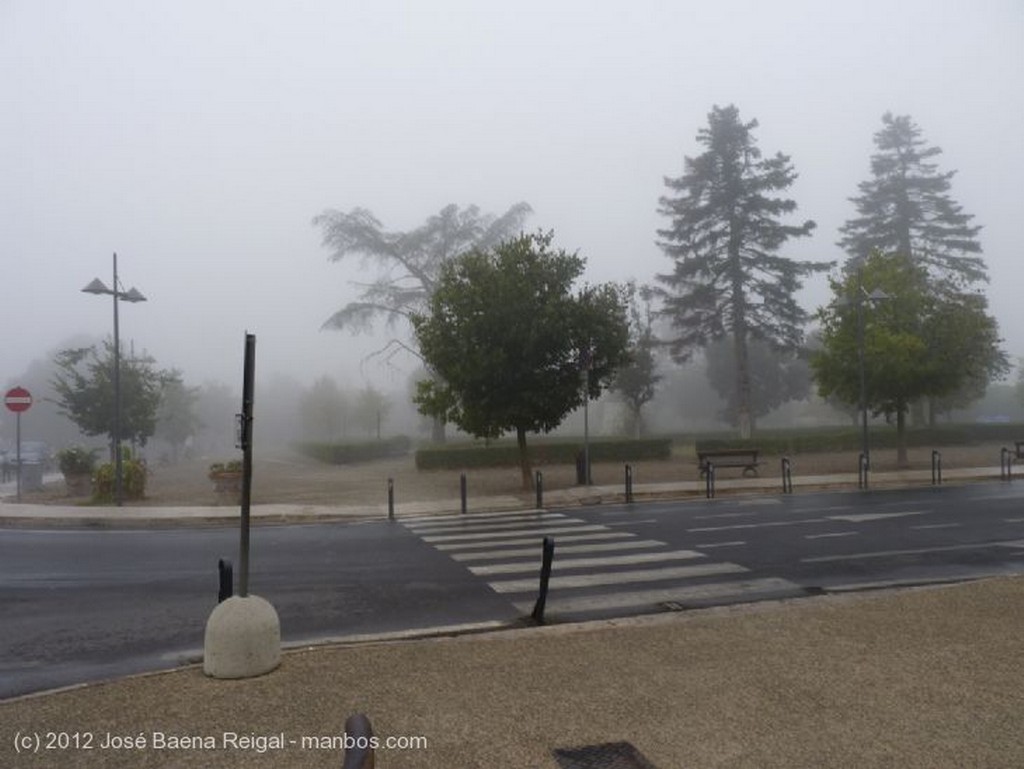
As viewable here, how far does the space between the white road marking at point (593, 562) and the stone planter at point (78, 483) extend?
1839 centimetres

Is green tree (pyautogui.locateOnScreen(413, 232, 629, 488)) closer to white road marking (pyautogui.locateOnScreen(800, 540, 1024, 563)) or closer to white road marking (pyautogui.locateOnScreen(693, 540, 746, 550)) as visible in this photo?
white road marking (pyautogui.locateOnScreen(693, 540, 746, 550))

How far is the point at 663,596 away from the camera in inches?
378

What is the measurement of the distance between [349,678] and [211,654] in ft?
3.41

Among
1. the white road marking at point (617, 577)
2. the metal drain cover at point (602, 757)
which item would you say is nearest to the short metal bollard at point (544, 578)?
the white road marking at point (617, 577)

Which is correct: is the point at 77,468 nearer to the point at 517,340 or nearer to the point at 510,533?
the point at 517,340

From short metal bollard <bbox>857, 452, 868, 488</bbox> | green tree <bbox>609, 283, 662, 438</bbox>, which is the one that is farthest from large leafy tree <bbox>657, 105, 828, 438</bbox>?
short metal bollard <bbox>857, 452, 868, 488</bbox>

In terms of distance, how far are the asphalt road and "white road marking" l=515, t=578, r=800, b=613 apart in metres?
0.03

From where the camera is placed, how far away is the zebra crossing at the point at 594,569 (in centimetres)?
950

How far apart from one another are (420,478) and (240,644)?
23.3 metres

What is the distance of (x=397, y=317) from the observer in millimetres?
46812

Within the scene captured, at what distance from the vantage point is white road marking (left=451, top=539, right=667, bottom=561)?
12703 mm

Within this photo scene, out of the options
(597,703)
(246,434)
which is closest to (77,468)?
(246,434)

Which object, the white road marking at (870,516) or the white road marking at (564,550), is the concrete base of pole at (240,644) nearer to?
the white road marking at (564,550)

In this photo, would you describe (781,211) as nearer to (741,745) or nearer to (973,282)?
(973,282)
